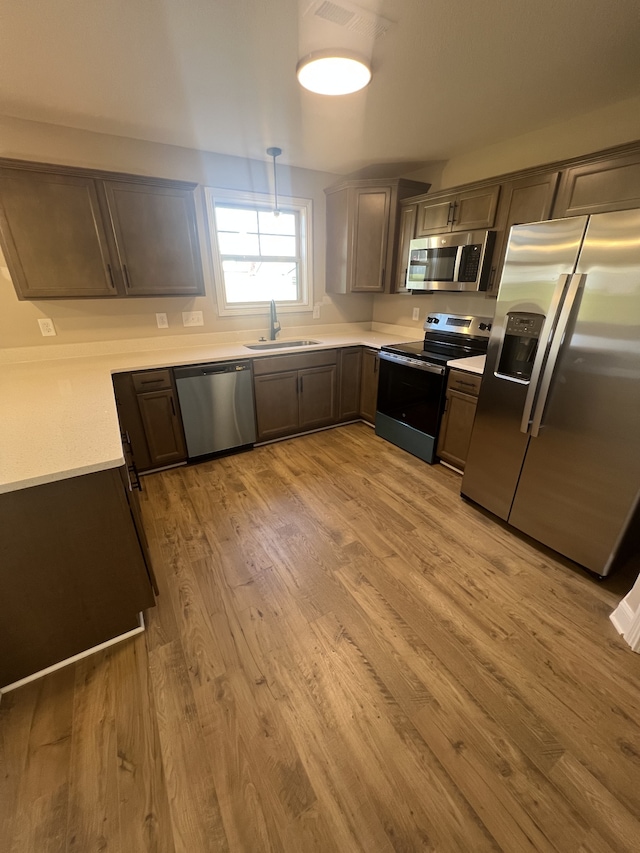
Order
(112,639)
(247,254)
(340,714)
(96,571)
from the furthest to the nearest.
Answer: (247,254) → (112,639) → (96,571) → (340,714)

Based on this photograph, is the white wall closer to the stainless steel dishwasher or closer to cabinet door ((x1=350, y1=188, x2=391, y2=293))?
cabinet door ((x1=350, y1=188, x2=391, y2=293))

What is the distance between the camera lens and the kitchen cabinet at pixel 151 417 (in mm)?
2578

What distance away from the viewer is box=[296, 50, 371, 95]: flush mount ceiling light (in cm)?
160

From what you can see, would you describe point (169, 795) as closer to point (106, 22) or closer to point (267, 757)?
point (267, 757)

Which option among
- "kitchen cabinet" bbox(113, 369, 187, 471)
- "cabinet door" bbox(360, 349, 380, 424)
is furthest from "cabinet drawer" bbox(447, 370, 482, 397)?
"kitchen cabinet" bbox(113, 369, 187, 471)

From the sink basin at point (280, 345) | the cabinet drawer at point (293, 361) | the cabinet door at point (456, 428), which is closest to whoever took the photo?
the cabinet door at point (456, 428)

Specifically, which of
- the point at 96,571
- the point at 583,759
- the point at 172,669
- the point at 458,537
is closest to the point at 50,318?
the point at 96,571

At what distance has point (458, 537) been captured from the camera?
220 cm

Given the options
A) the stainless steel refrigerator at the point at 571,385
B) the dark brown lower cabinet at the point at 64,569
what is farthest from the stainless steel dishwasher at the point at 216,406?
the stainless steel refrigerator at the point at 571,385

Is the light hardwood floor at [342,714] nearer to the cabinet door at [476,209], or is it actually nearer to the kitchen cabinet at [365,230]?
the cabinet door at [476,209]

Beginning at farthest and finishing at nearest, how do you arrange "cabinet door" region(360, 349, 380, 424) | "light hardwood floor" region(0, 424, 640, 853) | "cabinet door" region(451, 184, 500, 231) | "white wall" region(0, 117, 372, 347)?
"cabinet door" region(360, 349, 380, 424) < "cabinet door" region(451, 184, 500, 231) < "white wall" region(0, 117, 372, 347) < "light hardwood floor" region(0, 424, 640, 853)

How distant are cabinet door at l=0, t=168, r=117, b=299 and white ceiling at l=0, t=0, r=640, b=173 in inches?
17.9

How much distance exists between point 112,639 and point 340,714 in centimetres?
106

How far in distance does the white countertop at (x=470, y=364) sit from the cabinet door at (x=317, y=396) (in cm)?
126
